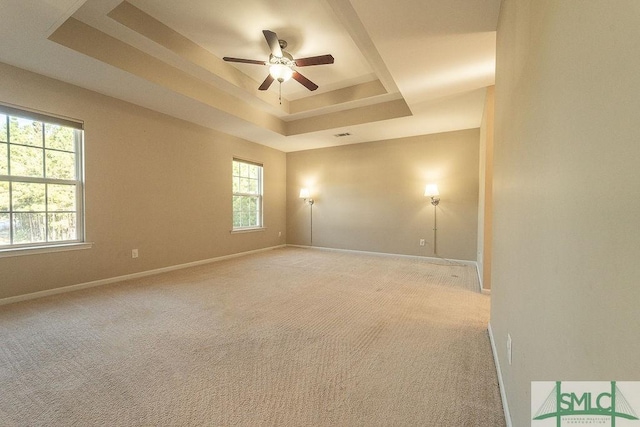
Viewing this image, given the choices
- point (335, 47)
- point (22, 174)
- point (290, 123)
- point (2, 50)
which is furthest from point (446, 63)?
point (22, 174)

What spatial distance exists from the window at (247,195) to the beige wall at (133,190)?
27 centimetres

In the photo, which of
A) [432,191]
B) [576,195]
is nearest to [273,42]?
[576,195]

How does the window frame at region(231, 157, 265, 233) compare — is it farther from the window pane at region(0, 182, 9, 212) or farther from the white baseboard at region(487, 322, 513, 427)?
the white baseboard at region(487, 322, 513, 427)

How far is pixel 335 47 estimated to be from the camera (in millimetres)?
3094

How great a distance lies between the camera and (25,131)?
2.86 metres

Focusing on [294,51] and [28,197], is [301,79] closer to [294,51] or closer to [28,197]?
[294,51]

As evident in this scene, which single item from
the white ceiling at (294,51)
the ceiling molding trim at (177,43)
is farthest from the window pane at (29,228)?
the ceiling molding trim at (177,43)

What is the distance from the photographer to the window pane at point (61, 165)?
9.95 ft

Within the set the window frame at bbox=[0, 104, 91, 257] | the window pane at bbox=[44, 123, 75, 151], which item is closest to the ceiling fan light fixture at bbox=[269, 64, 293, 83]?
the window frame at bbox=[0, 104, 91, 257]

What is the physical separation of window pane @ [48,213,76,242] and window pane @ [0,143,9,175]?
590mm

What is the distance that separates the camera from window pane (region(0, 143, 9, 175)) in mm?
2707

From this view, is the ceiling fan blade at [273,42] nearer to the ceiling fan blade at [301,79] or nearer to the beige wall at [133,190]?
the ceiling fan blade at [301,79]

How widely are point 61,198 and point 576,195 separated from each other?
452 cm

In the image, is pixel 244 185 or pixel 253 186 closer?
pixel 244 185
